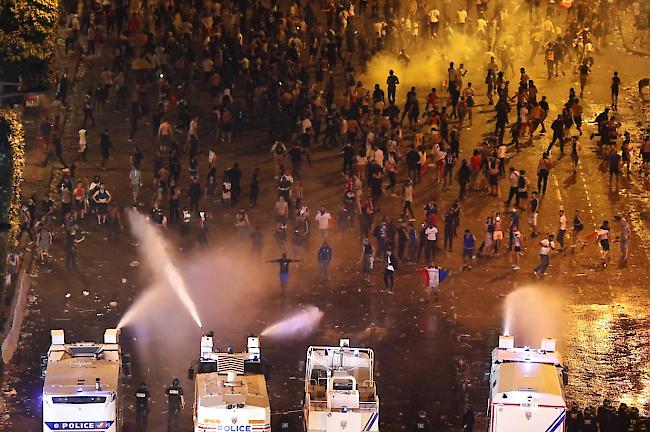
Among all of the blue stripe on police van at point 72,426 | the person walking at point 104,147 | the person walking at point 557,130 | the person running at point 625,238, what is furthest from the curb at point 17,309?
the person walking at point 557,130

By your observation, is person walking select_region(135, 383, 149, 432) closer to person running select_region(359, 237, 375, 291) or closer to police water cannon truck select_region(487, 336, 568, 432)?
police water cannon truck select_region(487, 336, 568, 432)

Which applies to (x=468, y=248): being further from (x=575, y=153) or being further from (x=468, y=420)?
(x=468, y=420)

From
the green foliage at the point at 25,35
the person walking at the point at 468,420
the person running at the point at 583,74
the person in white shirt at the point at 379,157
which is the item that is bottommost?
the person walking at the point at 468,420

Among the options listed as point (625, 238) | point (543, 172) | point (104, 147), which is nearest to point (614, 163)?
point (543, 172)

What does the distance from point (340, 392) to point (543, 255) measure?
15.3 meters

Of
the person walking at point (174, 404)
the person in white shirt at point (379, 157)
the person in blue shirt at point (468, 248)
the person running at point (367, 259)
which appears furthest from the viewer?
the person in white shirt at point (379, 157)

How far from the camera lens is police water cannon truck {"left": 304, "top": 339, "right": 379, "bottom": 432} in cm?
4788

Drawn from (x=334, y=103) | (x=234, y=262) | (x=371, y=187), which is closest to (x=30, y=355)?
(x=234, y=262)

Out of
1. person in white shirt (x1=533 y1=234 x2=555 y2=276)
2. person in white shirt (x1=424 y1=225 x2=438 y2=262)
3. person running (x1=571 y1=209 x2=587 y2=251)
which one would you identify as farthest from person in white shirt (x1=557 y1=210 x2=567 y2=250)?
person in white shirt (x1=424 y1=225 x2=438 y2=262)

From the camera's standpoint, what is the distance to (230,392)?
1887 inches

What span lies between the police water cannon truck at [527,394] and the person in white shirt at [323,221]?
14.5m

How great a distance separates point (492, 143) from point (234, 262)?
12.3m

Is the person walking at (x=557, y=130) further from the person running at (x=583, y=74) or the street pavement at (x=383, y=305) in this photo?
the person running at (x=583, y=74)

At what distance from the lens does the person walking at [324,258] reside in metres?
61.0
